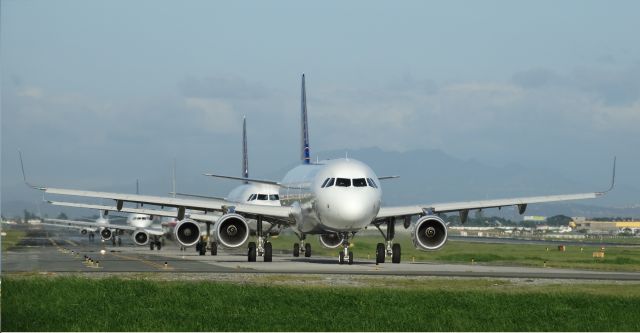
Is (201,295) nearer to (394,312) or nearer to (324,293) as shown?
(324,293)

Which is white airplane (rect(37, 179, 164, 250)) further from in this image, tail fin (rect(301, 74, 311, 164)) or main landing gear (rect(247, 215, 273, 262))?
main landing gear (rect(247, 215, 273, 262))

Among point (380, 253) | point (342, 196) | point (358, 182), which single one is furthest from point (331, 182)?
point (380, 253)

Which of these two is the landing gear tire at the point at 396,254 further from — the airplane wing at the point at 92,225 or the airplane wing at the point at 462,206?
the airplane wing at the point at 92,225

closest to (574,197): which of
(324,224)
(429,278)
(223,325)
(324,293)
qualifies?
(324,224)

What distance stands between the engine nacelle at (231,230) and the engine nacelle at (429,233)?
794 cm

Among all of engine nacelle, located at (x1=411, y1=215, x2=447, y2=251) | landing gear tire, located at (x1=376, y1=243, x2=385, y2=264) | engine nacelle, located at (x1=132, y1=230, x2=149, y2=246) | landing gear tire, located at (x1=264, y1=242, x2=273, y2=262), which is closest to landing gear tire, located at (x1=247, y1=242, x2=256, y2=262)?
landing gear tire, located at (x1=264, y1=242, x2=273, y2=262)

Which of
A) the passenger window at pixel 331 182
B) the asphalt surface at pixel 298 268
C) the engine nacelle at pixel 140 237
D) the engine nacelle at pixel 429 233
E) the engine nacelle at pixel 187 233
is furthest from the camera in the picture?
the engine nacelle at pixel 140 237

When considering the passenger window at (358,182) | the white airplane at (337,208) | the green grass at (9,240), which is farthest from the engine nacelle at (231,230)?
the green grass at (9,240)

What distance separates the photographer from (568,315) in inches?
1011

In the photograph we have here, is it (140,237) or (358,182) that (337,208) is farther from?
(140,237)

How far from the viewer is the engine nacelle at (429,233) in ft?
169

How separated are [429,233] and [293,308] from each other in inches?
1035

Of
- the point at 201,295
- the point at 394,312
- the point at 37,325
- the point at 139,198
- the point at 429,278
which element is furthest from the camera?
the point at 139,198

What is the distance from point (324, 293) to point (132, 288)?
505cm
